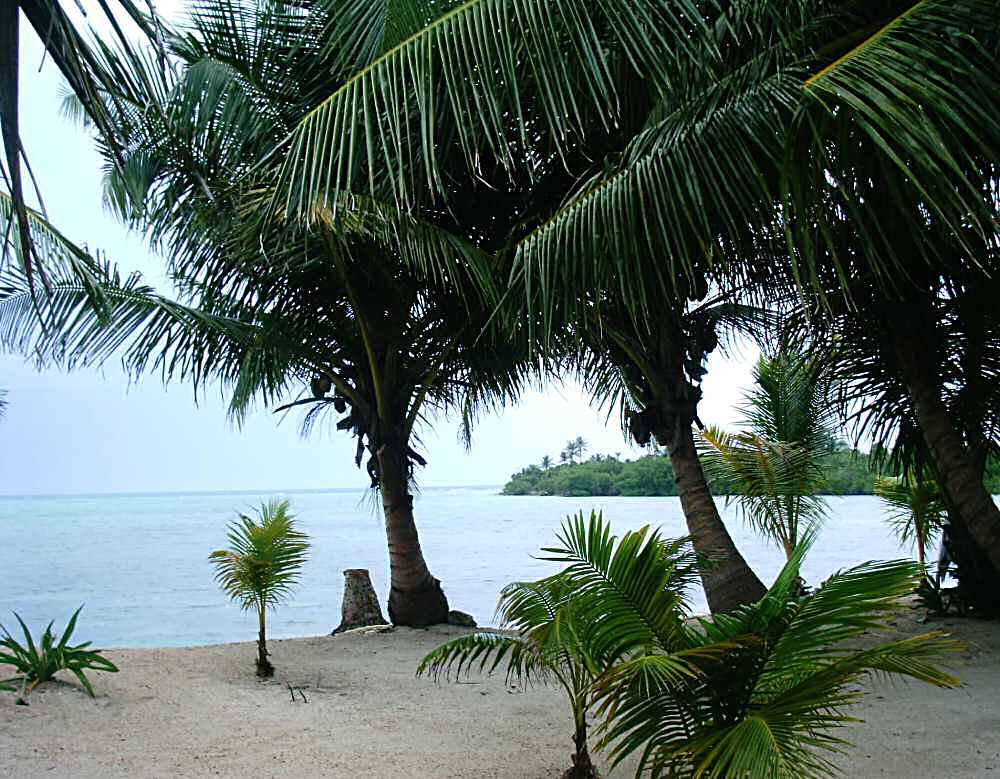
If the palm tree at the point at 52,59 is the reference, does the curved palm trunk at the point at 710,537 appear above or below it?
below

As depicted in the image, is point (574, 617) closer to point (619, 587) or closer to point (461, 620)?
point (619, 587)

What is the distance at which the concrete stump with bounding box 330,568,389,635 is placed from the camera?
8.71 metres

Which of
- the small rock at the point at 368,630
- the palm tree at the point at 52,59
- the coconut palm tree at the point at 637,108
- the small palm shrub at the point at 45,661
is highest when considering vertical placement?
the coconut palm tree at the point at 637,108

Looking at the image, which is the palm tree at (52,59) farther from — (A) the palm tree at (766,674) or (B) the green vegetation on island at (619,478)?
(B) the green vegetation on island at (619,478)

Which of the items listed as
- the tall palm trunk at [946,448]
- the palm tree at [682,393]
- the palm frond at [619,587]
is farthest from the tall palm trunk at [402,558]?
the palm frond at [619,587]

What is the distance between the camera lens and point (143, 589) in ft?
39.3

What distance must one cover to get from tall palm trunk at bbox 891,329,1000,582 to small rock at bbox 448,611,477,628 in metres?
4.50

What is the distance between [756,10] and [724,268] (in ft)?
8.17

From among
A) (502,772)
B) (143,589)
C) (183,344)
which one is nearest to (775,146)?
(502,772)

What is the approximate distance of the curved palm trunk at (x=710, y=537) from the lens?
7.26m

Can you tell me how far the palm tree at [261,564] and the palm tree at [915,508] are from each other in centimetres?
589

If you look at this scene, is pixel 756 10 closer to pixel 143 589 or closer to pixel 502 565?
pixel 502 565

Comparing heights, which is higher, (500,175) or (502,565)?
(500,175)

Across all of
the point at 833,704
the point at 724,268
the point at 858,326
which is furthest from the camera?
the point at 858,326
